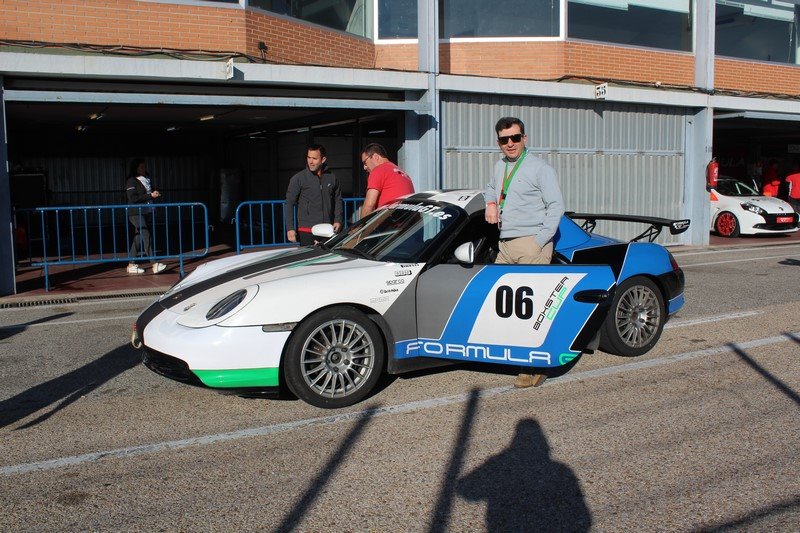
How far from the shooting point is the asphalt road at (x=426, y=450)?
3746mm

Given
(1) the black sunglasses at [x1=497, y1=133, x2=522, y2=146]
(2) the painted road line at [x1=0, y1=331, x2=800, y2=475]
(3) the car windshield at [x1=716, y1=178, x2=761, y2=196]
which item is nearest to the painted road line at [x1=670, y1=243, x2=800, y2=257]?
(3) the car windshield at [x1=716, y1=178, x2=761, y2=196]

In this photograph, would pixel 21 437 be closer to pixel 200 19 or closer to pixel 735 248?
pixel 200 19

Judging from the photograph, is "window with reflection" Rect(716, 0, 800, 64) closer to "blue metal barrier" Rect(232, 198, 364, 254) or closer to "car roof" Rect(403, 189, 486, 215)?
"blue metal barrier" Rect(232, 198, 364, 254)

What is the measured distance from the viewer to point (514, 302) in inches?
220

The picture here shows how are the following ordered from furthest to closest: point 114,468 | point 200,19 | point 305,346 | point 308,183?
1. point 200,19
2. point 308,183
3. point 305,346
4. point 114,468

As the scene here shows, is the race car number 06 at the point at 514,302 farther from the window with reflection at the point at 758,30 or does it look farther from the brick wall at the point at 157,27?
the window with reflection at the point at 758,30

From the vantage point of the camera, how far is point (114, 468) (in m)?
4.33

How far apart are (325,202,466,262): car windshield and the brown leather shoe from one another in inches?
44.5

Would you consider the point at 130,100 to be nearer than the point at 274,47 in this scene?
Yes

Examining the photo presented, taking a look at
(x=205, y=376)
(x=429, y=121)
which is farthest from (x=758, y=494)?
(x=429, y=121)

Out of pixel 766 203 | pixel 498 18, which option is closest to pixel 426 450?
pixel 498 18

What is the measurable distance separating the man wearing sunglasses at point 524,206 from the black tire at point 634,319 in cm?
97

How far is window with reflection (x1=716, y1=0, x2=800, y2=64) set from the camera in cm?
1816

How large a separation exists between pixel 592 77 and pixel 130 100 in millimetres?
9026
